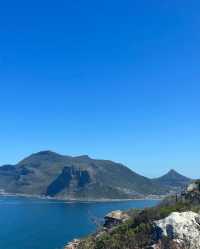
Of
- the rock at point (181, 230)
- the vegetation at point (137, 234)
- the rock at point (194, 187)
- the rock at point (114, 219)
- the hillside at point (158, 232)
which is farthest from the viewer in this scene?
the rock at point (194, 187)

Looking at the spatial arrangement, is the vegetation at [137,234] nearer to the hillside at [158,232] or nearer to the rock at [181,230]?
the hillside at [158,232]

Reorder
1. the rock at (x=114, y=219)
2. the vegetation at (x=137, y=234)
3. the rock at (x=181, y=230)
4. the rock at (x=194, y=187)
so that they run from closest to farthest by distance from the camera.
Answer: the rock at (x=181, y=230)
the vegetation at (x=137, y=234)
the rock at (x=114, y=219)
the rock at (x=194, y=187)

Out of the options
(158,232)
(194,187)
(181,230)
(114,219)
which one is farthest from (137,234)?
(194,187)

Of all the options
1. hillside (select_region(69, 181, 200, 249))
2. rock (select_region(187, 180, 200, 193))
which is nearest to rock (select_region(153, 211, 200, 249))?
hillside (select_region(69, 181, 200, 249))

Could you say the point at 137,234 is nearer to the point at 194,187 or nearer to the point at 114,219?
the point at 114,219

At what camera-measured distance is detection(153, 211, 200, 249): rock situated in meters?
46.5

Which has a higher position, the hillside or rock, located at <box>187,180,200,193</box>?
rock, located at <box>187,180,200,193</box>

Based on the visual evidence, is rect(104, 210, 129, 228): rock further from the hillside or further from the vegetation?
the hillside

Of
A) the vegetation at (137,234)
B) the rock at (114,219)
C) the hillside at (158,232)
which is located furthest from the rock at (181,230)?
the rock at (114,219)

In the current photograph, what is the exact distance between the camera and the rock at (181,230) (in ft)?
153

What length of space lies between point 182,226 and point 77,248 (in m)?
16.3

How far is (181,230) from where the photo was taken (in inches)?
1873

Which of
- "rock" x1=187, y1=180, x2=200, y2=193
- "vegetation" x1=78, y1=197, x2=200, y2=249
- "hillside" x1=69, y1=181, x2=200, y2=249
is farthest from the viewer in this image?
"rock" x1=187, y1=180, x2=200, y2=193

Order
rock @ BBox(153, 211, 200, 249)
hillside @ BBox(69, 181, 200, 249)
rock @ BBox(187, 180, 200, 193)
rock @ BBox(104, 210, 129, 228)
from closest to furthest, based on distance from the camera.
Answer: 1. rock @ BBox(153, 211, 200, 249)
2. hillside @ BBox(69, 181, 200, 249)
3. rock @ BBox(104, 210, 129, 228)
4. rock @ BBox(187, 180, 200, 193)
